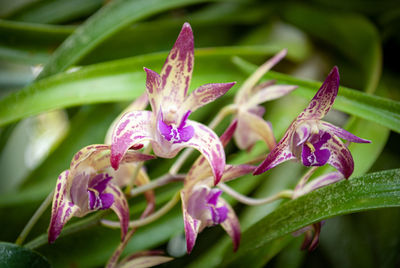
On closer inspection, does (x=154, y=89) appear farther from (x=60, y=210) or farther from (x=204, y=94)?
(x=60, y=210)

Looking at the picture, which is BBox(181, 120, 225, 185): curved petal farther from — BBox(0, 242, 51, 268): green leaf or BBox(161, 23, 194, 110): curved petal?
BBox(0, 242, 51, 268): green leaf

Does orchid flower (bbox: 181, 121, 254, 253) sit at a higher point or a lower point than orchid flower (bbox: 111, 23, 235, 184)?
lower

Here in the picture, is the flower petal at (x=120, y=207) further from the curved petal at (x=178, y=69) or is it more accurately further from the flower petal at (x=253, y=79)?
the flower petal at (x=253, y=79)

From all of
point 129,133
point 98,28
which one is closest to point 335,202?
point 129,133

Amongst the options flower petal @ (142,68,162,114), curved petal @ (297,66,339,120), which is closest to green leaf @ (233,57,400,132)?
curved petal @ (297,66,339,120)

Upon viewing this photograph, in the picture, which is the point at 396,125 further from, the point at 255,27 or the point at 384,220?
the point at 255,27

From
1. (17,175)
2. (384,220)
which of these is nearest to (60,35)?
(17,175)
